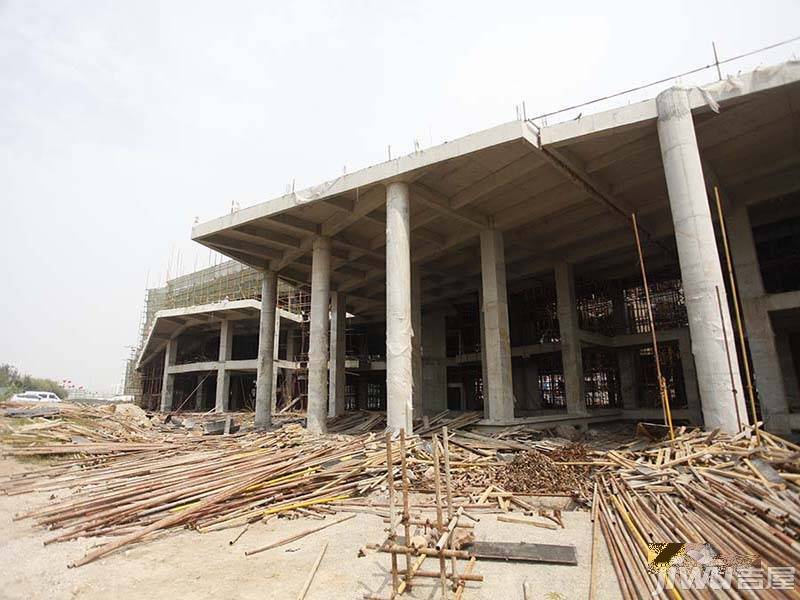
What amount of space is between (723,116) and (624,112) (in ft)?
8.23

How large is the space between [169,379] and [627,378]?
29263mm

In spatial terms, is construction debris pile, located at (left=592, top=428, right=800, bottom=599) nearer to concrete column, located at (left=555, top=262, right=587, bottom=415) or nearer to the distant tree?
concrete column, located at (left=555, top=262, right=587, bottom=415)

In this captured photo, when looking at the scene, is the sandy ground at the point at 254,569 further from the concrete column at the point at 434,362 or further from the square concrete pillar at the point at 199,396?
the square concrete pillar at the point at 199,396

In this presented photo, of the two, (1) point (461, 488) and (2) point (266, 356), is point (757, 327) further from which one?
(2) point (266, 356)

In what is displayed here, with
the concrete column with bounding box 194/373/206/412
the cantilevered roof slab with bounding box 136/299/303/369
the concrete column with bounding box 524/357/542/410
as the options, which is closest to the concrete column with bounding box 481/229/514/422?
the concrete column with bounding box 524/357/542/410

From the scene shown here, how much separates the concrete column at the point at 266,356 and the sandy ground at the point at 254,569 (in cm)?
1166

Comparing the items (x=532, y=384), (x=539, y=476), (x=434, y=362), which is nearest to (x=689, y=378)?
(x=532, y=384)

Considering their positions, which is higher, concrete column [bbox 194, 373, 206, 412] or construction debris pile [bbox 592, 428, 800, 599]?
concrete column [bbox 194, 373, 206, 412]

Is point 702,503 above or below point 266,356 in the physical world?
below

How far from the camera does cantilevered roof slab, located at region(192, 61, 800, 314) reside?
11016mm

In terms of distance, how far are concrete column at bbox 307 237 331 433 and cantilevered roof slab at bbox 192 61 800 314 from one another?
0.99 metres

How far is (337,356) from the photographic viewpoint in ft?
73.2

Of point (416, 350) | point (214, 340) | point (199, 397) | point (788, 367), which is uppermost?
point (214, 340)

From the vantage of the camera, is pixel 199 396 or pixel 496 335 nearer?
pixel 496 335
